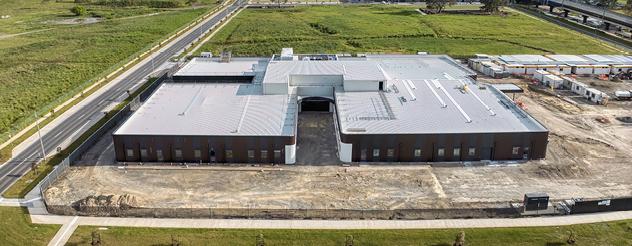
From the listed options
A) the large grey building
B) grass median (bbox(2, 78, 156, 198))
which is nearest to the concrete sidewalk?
grass median (bbox(2, 78, 156, 198))

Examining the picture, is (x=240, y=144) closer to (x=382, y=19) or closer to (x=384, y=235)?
Result: (x=384, y=235)

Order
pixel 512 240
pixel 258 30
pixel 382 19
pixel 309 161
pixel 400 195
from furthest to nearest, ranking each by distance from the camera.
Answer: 1. pixel 382 19
2. pixel 258 30
3. pixel 309 161
4. pixel 400 195
5. pixel 512 240

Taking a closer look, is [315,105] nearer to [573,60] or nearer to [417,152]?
[417,152]

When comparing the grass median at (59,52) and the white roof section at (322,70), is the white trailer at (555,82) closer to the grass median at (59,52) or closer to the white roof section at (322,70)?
the white roof section at (322,70)

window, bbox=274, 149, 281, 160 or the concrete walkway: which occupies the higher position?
window, bbox=274, 149, 281, 160

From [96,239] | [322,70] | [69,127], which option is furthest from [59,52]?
[96,239]

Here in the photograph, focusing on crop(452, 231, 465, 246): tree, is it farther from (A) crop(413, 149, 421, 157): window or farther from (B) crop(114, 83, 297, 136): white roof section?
(B) crop(114, 83, 297, 136): white roof section

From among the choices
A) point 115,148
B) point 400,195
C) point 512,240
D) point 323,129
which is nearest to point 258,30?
point 323,129
